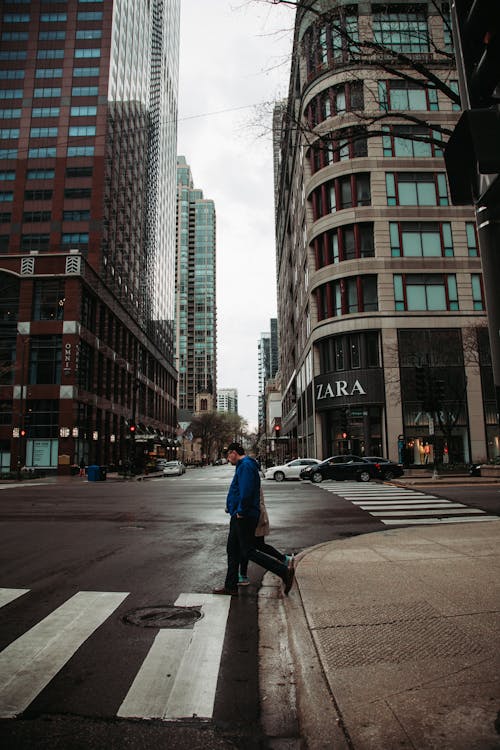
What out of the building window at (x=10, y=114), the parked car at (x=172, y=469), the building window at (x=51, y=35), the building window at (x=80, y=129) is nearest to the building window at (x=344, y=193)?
the parked car at (x=172, y=469)

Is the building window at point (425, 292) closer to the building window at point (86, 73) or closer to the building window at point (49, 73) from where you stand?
the building window at point (86, 73)

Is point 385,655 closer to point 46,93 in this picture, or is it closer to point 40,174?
point 40,174

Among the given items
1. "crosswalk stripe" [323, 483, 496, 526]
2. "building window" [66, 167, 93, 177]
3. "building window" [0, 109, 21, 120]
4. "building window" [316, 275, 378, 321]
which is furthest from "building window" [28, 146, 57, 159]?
"crosswalk stripe" [323, 483, 496, 526]

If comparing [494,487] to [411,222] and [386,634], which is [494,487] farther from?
[411,222]

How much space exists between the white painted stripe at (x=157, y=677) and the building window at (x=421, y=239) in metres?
37.5

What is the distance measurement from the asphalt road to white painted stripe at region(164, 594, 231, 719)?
20mm

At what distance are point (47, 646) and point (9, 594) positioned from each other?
6.88ft

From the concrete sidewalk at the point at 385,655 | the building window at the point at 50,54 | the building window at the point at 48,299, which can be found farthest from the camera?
the building window at the point at 50,54

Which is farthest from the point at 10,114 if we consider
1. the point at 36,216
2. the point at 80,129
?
the point at 36,216

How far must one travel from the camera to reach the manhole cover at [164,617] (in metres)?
5.21

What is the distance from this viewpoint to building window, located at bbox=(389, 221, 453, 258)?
38594 mm

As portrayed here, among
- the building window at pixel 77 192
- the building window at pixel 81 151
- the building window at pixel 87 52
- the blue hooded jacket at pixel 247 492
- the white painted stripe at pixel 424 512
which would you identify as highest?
the building window at pixel 87 52

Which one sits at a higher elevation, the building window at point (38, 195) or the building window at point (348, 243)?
the building window at point (38, 195)

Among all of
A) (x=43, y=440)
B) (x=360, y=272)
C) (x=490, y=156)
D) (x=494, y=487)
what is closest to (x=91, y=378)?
(x=43, y=440)
